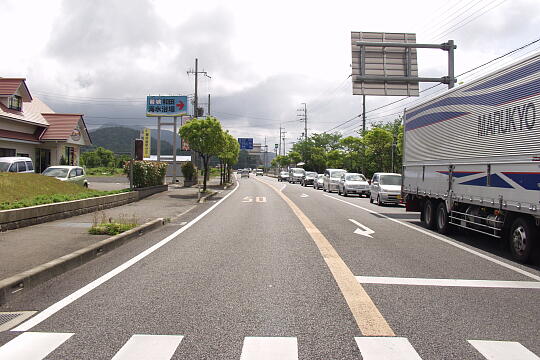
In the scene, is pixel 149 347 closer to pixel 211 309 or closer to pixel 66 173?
pixel 211 309

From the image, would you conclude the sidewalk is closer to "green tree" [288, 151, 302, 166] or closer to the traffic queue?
the traffic queue

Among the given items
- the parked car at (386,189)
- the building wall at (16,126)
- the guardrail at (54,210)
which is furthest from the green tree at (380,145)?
the building wall at (16,126)

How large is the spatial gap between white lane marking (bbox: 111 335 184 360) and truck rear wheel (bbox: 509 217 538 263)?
633cm

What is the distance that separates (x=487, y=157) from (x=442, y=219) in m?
2.81

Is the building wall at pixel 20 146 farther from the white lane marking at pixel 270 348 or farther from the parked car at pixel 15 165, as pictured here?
the white lane marking at pixel 270 348

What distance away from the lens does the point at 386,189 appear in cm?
2092

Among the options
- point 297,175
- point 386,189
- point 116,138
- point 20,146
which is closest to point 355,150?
point 297,175

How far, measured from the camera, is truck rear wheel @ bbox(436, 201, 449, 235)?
11078 millimetres

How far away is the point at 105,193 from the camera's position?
16.9m

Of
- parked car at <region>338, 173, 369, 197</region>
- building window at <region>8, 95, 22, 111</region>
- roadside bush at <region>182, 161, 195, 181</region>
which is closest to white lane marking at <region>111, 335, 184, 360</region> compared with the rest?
parked car at <region>338, 173, 369, 197</region>

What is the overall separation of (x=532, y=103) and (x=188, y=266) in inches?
258

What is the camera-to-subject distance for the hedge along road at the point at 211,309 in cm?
384

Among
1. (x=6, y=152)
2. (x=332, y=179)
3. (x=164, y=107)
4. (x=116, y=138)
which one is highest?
(x=116, y=138)

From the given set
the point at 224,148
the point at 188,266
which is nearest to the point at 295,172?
the point at 224,148
